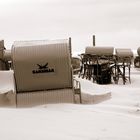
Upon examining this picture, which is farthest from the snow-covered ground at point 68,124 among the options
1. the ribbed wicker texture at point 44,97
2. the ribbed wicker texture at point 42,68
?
the ribbed wicker texture at point 42,68

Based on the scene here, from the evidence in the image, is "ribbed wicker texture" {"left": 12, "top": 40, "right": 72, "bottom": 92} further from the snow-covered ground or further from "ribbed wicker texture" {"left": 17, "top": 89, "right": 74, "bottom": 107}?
the snow-covered ground

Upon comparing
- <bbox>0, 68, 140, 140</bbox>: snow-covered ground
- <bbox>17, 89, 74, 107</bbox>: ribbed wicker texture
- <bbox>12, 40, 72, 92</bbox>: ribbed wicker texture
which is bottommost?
<bbox>17, 89, 74, 107</bbox>: ribbed wicker texture

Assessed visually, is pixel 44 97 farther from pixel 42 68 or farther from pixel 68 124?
pixel 68 124

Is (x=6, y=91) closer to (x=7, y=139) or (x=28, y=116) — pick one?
(x=28, y=116)

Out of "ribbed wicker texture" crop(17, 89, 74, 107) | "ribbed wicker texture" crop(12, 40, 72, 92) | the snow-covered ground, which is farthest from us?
"ribbed wicker texture" crop(12, 40, 72, 92)

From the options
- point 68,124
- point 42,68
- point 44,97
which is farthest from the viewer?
point 42,68

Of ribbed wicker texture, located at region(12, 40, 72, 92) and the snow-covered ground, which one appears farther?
ribbed wicker texture, located at region(12, 40, 72, 92)

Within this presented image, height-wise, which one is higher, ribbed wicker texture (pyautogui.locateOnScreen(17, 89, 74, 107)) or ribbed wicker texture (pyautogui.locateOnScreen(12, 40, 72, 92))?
ribbed wicker texture (pyautogui.locateOnScreen(12, 40, 72, 92))

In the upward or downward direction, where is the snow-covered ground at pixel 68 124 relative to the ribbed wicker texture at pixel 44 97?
upward

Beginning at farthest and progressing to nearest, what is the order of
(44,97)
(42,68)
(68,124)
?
1. (42,68)
2. (44,97)
3. (68,124)

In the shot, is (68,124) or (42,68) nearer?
(68,124)

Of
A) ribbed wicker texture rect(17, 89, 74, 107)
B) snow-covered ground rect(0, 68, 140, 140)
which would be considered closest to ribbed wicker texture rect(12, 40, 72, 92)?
ribbed wicker texture rect(17, 89, 74, 107)

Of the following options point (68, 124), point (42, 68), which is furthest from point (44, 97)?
point (68, 124)

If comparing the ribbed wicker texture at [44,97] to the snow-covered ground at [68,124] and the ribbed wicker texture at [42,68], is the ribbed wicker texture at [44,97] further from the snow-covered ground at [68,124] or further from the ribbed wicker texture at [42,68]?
the snow-covered ground at [68,124]
